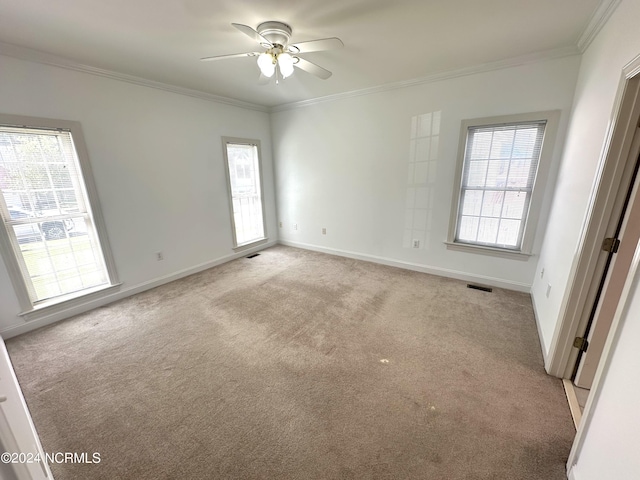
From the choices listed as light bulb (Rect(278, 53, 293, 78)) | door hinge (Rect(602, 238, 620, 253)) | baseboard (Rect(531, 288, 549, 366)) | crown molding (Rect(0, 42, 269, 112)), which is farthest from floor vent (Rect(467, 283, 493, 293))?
crown molding (Rect(0, 42, 269, 112))

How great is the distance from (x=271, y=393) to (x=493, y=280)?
301 centimetres

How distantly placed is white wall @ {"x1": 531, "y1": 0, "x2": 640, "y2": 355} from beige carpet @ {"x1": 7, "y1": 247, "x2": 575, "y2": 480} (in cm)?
52

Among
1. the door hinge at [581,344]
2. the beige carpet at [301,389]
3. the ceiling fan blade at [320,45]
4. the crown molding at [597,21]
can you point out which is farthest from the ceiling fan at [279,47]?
the door hinge at [581,344]

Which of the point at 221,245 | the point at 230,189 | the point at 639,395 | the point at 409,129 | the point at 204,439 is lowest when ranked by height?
the point at 204,439

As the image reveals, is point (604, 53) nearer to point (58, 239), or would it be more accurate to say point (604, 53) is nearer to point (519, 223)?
point (519, 223)

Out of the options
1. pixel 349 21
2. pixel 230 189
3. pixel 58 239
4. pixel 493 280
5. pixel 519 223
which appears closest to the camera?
pixel 349 21

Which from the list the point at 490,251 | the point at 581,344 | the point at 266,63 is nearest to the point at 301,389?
the point at 581,344

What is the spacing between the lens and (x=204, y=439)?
4.82 ft

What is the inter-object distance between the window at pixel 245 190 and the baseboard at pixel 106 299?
0.51 meters

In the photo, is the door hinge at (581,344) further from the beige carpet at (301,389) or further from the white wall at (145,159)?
the white wall at (145,159)

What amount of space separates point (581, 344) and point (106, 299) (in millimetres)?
4525

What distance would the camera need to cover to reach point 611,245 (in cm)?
154

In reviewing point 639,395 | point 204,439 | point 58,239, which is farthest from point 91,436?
point 639,395

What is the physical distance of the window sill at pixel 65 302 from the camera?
2.52 m
